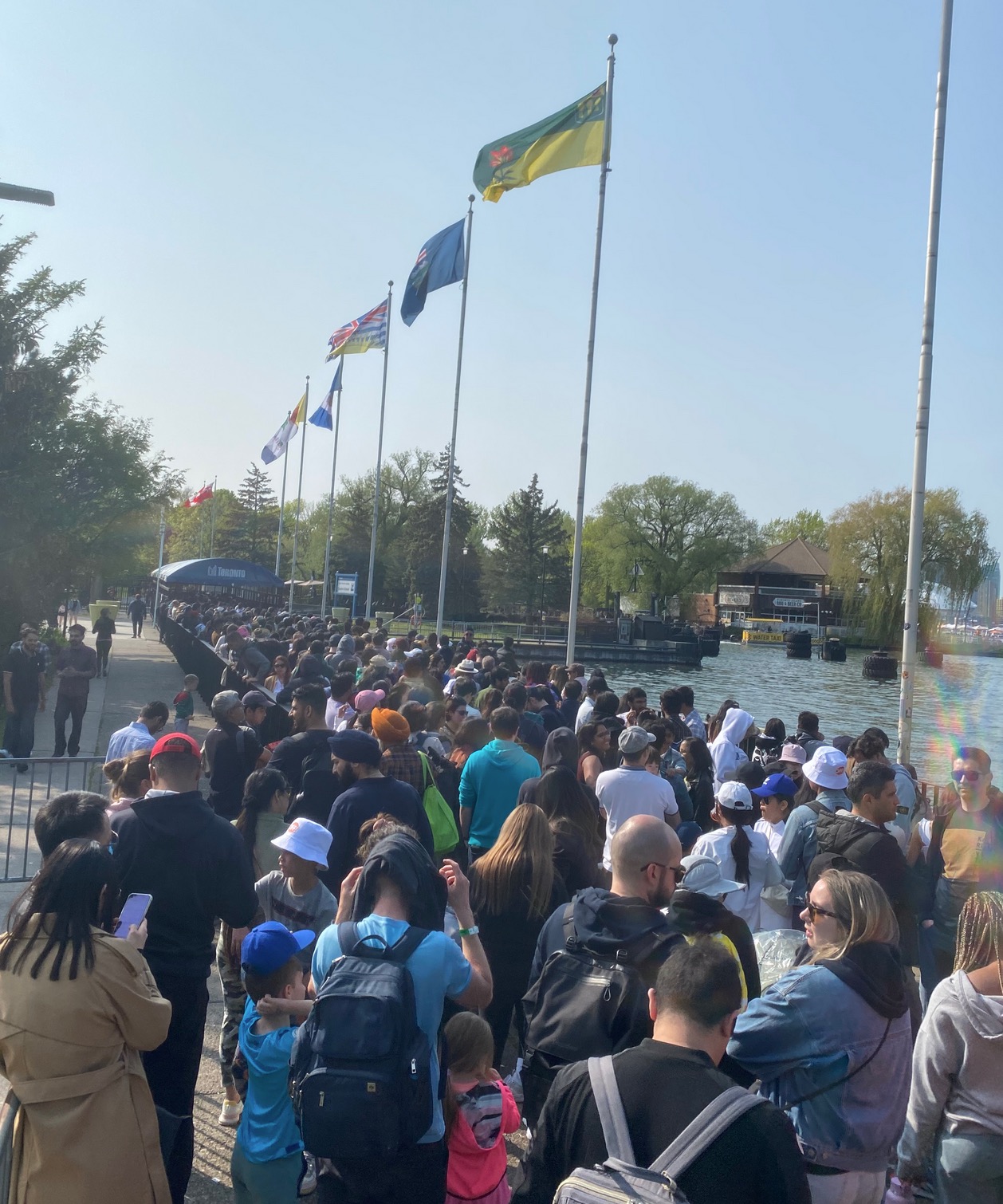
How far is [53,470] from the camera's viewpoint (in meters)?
23.7

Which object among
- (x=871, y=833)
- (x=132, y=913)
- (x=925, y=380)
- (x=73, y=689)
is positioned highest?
(x=925, y=380)

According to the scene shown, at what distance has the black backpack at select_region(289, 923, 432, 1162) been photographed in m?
2.87

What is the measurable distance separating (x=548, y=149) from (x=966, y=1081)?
16579 mm

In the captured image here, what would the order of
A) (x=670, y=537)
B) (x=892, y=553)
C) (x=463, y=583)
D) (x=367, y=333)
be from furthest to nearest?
(x=670, y=537)
(x=463, y=583)
(x=892, y=553)
(x=367, y=333)

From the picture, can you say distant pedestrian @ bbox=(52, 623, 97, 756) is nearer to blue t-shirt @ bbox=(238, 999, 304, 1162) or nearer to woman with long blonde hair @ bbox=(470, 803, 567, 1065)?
woman with long blonde hair @ bbox=(470, 803, 567, 1065)

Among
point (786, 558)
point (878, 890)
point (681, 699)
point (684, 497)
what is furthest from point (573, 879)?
point (786, 558)

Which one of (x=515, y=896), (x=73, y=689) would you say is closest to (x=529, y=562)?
(x=73, y=689)

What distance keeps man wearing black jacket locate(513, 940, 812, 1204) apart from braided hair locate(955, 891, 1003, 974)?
3.99 feet

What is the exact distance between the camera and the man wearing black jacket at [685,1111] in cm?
227

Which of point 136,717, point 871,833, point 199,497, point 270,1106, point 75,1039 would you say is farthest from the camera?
point 199,497

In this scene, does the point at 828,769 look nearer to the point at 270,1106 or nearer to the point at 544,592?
the point at 270,1106

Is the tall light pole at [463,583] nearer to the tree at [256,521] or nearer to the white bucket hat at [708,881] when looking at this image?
the tree at [256,521]

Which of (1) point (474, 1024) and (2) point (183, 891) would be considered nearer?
(1) point (474, 1024)

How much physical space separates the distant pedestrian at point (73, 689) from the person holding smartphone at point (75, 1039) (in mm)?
11672
